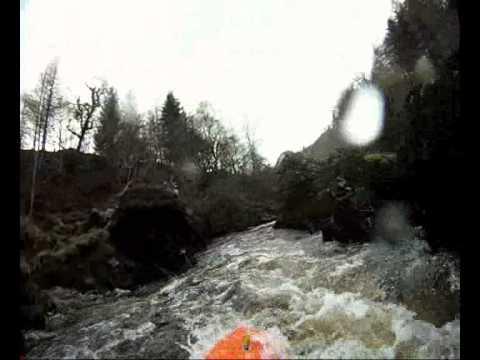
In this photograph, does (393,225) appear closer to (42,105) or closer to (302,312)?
(302,312)

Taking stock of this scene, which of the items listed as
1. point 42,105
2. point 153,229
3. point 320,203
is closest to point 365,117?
point 320,203

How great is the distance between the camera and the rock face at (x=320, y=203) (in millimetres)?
10984

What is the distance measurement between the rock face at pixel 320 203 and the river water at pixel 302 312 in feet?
3.68

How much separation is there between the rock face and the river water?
1.12 metres

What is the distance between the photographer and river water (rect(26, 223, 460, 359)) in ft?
18.1

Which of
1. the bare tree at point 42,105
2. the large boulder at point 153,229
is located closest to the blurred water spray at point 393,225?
the large boulder at point 153,229

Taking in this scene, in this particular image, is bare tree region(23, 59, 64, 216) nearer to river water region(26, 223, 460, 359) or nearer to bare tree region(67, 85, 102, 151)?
bare tree region(67, 85, 102, 151)

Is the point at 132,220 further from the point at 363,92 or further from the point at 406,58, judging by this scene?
the point at 406,58

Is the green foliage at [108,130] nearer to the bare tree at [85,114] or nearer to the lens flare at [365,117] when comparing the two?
the bare tree at [85,114]

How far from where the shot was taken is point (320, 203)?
617 inches

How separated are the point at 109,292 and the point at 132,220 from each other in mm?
3778

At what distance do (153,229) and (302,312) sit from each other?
31.3ft

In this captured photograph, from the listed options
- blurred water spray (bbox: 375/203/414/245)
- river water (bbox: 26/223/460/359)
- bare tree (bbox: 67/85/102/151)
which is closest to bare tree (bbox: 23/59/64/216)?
bare tree (bbox: 67/85/102/151)

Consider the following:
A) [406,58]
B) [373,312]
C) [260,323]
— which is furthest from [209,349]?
[406,58]
